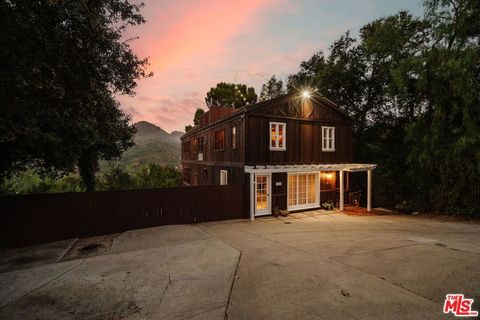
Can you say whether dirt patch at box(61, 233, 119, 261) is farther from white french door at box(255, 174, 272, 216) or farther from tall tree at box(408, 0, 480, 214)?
tall tree at box(408, 0, 480, 214)

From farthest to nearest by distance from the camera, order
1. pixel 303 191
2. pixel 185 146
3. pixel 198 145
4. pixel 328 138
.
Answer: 1. pixel 185 146
2. pixel 198 145
3. pixel 328 138
4. pixel 303 191

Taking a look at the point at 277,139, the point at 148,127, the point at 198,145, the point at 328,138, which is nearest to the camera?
the point at 277,139

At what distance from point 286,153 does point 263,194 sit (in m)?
2.95

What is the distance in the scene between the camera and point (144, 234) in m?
10.6

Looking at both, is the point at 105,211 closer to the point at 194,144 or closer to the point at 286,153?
the point at 286,153

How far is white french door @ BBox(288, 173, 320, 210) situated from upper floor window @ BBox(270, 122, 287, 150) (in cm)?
203

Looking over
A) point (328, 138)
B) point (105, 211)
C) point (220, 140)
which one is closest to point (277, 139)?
point (328, 138)

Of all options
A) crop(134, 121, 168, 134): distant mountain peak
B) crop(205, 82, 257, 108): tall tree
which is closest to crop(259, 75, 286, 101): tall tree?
crop(205, 82, 257, 108): tall tree

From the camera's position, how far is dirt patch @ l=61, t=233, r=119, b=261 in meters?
8.40

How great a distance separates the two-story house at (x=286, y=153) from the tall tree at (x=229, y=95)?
21504 millimetres

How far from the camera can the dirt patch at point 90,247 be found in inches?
331

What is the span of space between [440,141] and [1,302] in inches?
837

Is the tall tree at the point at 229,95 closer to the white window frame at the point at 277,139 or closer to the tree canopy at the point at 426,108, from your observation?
the tree canopy at the point at 426,108

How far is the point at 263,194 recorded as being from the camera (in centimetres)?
1465
